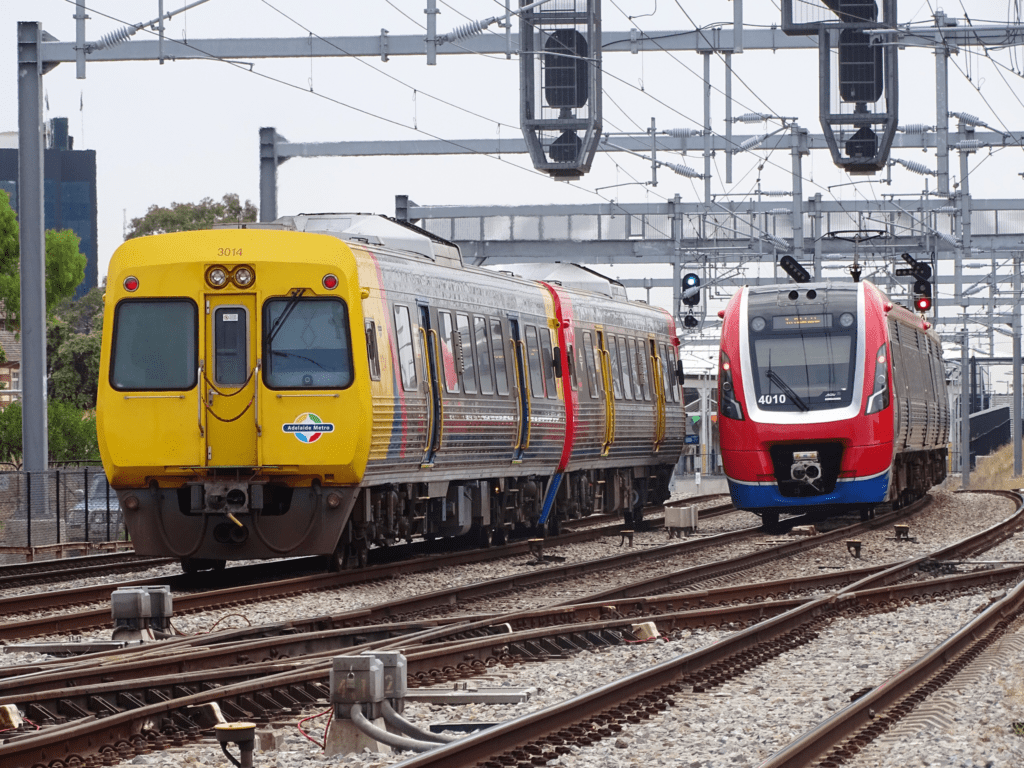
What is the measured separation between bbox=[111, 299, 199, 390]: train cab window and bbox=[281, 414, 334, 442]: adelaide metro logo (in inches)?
39.8

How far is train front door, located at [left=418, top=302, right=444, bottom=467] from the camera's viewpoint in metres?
18.3

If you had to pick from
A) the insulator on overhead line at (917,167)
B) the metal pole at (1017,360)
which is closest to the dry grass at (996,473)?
the metal pole at (1017,360)

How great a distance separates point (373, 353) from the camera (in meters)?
16.7

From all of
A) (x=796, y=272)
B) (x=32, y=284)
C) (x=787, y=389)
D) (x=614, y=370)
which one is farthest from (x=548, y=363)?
(x=32, y=284)

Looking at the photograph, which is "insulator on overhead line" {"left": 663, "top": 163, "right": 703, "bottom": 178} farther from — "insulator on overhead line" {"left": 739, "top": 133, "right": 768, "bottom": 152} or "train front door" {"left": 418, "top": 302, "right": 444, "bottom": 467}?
"train front door" {"left": 418, "top": 302, "right": 444, "bottom": 467}

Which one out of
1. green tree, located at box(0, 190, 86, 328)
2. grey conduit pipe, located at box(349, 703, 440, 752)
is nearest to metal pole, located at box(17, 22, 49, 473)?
green tree, located at box(0, 190, 86, 328)

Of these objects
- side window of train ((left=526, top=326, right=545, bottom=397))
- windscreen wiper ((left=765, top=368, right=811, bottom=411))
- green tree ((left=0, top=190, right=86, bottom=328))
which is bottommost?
windscreen wiper ((left=765, top=368, right=811, bottom=411))

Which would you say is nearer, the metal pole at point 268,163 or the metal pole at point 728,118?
the metal pole at point 728,118

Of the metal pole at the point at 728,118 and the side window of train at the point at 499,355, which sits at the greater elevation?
the metal pole at the point at 728,118

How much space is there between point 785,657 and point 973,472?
66.4 m

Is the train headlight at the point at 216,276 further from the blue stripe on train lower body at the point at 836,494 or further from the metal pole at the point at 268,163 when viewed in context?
the metal pole at the point at 268,163

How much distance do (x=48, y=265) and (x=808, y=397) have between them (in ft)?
79.9

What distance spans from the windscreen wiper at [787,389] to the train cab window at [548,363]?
2.99 metres

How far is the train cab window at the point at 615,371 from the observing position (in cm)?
2505
